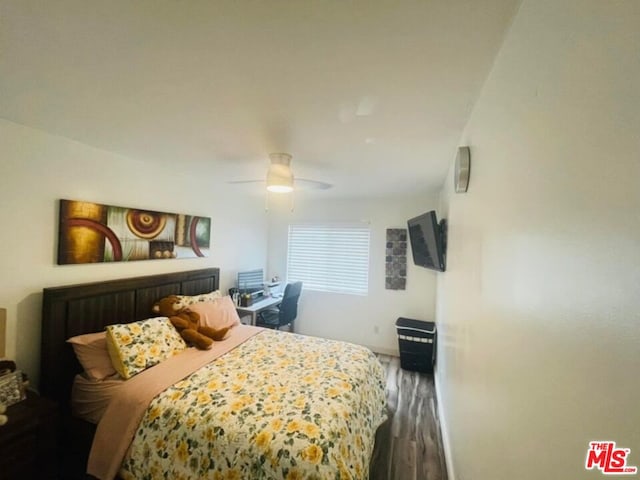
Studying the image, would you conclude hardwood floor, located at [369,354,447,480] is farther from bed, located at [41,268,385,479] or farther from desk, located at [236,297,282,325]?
desk, located at [236,297,282,325]

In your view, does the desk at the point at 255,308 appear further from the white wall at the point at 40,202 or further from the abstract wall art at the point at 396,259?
the abstract wall art at the point at 396,259

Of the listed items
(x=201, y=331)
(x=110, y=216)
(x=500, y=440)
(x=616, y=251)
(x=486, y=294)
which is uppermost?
(x=110, y=216)

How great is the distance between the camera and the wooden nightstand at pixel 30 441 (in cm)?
148

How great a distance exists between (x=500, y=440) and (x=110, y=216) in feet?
9.89

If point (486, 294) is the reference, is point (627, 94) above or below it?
above

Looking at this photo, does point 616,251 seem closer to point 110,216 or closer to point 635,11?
point 635,11

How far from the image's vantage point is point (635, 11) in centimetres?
41

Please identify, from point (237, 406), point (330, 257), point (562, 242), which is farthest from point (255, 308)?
point (562, 242)

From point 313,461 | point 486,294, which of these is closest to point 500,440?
point 486,294

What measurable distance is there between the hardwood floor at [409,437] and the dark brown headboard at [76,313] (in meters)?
2.40

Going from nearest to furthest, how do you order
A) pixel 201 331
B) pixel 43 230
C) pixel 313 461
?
pixel 313 461 < pixel 43 230 < pixel 201 331

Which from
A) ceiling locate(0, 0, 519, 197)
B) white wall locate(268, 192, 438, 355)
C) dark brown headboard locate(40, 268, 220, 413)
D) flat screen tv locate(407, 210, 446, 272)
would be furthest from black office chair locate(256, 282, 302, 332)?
ceiling locate(0, 0, 519, 197)

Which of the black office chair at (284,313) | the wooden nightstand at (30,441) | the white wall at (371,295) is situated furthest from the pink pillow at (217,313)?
the white wall at (371,295)

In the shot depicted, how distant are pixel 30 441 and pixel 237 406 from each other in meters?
1.21
